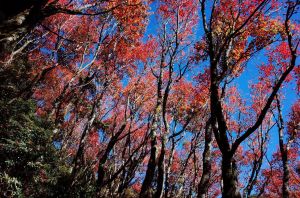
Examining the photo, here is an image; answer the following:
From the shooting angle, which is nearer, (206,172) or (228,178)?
(228,178)

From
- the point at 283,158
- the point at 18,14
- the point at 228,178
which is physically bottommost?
the point at 228,178

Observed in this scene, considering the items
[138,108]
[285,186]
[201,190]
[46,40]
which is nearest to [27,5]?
[201,190]

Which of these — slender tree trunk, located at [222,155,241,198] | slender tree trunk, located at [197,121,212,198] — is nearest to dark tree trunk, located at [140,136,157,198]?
slender tree trunk, located at [197,121,212,198]

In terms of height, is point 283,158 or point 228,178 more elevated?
point 283,158

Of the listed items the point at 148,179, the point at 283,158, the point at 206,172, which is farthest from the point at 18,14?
the point at 283,158

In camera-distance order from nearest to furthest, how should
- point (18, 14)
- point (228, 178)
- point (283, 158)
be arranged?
point (18, 14) < point (228, 178) < point (283, 158)

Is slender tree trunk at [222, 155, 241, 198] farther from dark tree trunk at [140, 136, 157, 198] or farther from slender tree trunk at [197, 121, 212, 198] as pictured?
dark tree trunk at [140, 136, 157, 198]

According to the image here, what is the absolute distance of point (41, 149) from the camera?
12.2 meters

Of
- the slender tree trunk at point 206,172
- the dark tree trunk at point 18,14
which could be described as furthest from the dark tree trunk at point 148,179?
the dark tree trunk at point 18,14

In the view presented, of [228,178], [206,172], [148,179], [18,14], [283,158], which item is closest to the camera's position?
[18,14]

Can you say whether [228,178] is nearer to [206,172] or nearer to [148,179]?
[206,172]

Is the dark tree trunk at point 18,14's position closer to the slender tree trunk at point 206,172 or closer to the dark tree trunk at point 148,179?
the slender tree trunk at point 206,172

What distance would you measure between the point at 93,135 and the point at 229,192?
21484 millimetres

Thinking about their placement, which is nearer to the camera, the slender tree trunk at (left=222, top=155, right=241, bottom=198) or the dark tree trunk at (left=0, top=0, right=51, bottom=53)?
the dark tree trunk at (left=0, top=0, right=51, bottom=53)
